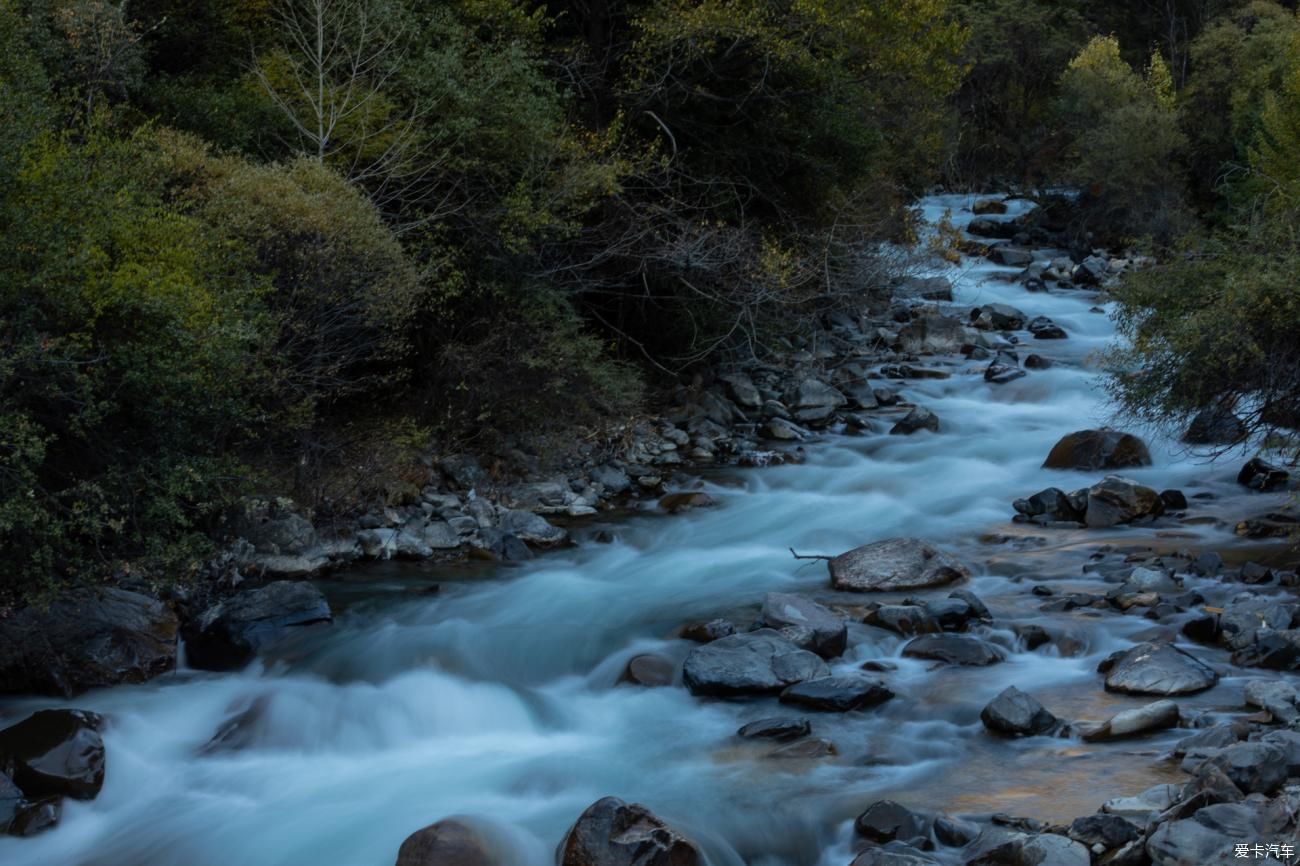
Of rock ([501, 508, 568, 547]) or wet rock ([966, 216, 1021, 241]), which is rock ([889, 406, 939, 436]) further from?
wet rock ([966, 216, 1021, 241])

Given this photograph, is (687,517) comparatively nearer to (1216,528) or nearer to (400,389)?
(400,389)

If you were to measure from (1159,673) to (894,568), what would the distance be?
125 inches

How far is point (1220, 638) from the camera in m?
9.27

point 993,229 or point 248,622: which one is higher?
point 993,229

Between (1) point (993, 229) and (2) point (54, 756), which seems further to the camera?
(1) point (993, 229)

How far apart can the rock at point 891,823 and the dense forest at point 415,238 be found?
5.67 metres

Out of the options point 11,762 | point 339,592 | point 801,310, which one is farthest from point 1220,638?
point 801,310

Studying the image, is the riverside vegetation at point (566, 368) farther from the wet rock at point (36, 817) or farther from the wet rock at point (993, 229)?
the wet rock at point (993, 229)

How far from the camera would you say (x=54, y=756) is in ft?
25.5

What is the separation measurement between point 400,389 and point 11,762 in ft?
25.5

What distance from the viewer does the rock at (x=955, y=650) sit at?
9.30 m

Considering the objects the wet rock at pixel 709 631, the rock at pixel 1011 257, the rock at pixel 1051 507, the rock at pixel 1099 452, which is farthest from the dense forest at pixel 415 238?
the rock at pixel 1011 257

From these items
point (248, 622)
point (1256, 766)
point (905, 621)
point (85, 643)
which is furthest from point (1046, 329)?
point (85, 643)

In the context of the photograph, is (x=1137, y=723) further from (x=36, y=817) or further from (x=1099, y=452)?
(x=1099, y=452)
